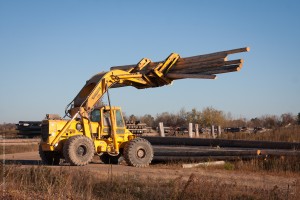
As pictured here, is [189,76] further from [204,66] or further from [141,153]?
[141,153]

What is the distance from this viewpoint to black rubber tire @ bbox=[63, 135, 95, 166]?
647 inches

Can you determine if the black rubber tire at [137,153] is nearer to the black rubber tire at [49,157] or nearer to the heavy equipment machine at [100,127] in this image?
the heavy equipment machine at [100,127]

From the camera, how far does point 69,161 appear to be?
16.5m

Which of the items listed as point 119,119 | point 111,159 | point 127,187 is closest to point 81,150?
point 119,119

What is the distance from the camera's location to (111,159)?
766 inches

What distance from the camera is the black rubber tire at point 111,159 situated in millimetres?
19266

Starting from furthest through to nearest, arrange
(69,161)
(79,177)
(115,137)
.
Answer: (115,137) → (69,161) → (79,177)

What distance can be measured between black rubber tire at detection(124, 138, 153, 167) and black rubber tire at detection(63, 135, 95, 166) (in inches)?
55.8

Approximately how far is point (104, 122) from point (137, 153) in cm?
176

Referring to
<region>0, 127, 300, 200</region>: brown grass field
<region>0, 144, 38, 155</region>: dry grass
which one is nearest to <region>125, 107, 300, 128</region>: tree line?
<region>0, 144, 38, 155</region>: dry grass

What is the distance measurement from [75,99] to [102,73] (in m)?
1.45

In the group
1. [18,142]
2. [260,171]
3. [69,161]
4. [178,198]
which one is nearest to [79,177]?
[178,198]

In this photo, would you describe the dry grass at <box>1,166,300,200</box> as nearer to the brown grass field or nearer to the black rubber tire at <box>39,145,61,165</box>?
the brown grass field

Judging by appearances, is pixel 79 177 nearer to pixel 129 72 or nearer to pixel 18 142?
pixel 129 72
